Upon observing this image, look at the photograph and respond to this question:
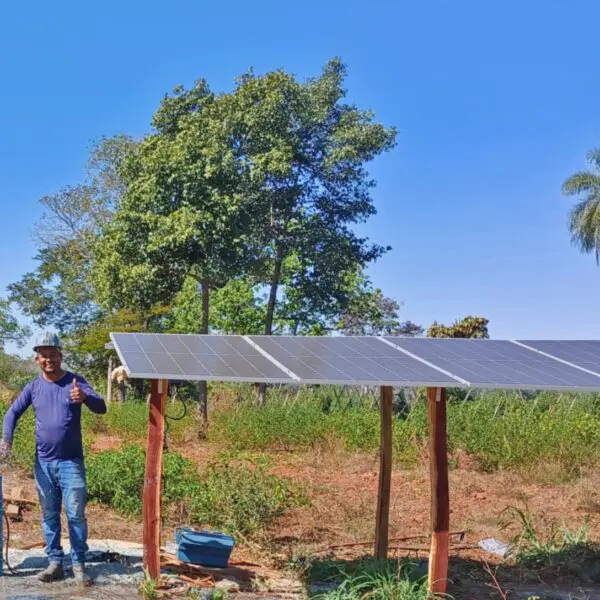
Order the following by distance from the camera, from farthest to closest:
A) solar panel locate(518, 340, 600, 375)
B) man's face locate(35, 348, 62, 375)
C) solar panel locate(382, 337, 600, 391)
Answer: solar panel locate(518, 340, 600, 375) < man's face locate(35, 348, 62, 375) < solar panel locate(382, 337, 600, 391)

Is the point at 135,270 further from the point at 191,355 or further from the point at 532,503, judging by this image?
the point at 191,355

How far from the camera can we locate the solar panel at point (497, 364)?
5172 millimetres

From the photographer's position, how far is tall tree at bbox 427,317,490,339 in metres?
18.2

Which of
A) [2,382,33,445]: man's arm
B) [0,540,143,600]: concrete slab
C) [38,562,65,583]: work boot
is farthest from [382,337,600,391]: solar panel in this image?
[38,562,65,583]: work boot

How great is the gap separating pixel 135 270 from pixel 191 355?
11.0 metres

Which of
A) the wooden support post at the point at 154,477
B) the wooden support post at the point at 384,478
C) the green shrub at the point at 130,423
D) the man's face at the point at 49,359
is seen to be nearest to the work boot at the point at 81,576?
the wooden support post at the point at 154,477

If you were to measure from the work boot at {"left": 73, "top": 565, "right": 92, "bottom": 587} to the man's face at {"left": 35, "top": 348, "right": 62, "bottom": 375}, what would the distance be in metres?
1.47

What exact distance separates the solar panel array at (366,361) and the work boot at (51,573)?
1.72 meters

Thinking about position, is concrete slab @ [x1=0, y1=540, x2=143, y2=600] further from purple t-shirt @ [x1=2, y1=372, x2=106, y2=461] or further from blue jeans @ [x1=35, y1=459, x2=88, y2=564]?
purple t-shirt @ [x1=2, y1=372, x2=106, y2=461]

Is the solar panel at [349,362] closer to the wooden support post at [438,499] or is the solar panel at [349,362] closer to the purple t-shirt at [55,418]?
the wooden support post at [438,499]

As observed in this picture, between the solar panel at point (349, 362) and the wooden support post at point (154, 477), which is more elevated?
the solar panel at point (349, 362)

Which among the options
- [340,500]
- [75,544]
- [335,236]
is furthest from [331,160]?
[75,544]

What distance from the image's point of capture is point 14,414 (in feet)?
19.1

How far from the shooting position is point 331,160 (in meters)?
17.6
